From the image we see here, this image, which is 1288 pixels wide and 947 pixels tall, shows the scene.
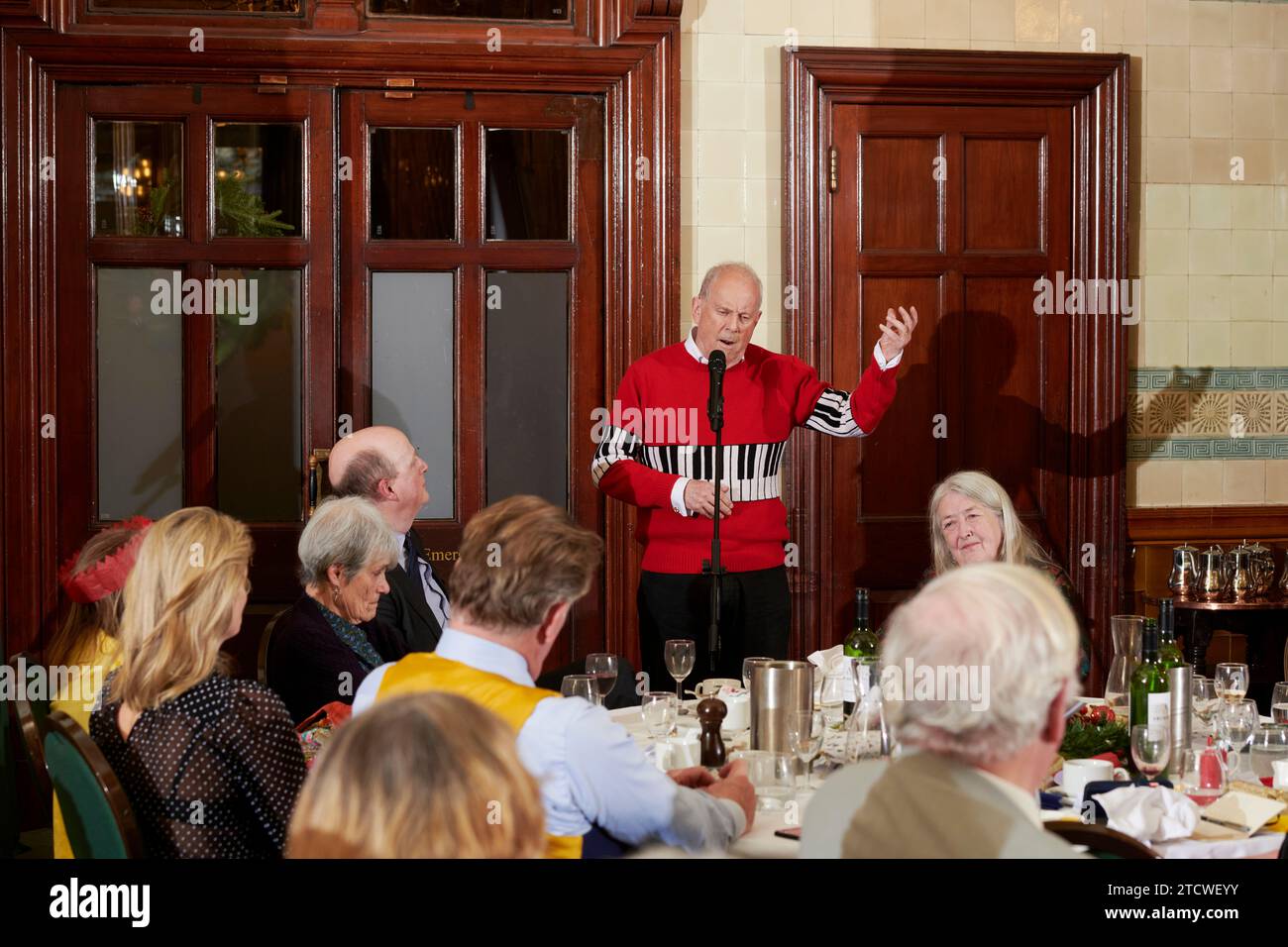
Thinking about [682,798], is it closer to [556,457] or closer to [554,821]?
[554,821]

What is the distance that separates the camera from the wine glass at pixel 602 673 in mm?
3012

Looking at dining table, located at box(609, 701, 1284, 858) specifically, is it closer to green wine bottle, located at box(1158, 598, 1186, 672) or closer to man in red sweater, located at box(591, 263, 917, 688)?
green wine bottle, located at box(1158, 598, 1186, 672)

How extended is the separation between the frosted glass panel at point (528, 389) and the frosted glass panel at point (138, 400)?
3.55 feet

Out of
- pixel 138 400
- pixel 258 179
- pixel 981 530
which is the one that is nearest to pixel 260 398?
pixel 138 400

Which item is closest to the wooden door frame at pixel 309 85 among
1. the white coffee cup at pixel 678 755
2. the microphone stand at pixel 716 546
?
the microphone stand at pixel 716 546

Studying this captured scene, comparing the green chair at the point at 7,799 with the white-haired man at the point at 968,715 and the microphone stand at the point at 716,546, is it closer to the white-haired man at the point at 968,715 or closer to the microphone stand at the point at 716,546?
the microphone stand at the point at 716,546

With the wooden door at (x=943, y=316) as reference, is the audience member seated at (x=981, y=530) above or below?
below

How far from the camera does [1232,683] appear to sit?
9.76 feet

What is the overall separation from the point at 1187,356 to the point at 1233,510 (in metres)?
0.60

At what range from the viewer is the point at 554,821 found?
2035mm

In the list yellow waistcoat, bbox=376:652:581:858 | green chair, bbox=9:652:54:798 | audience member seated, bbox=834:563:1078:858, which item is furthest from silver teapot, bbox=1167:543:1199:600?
green chair, bbox=9:652:54:798

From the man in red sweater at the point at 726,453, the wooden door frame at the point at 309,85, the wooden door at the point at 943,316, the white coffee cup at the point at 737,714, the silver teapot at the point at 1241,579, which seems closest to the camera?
the white coffee cup at the point at 737,714

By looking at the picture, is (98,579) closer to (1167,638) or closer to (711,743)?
(711,743)
